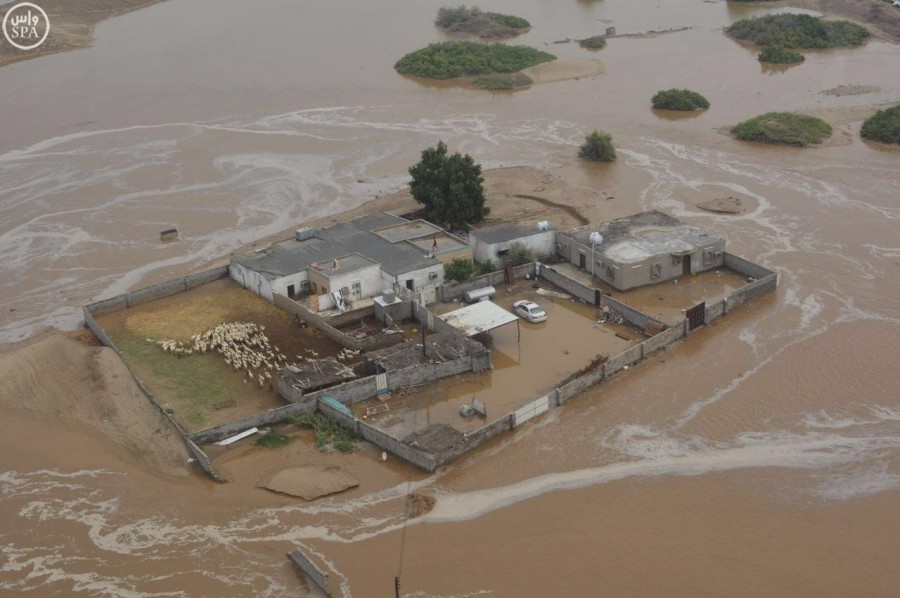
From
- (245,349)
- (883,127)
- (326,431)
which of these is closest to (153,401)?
(245,349)

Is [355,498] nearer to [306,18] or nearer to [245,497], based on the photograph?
[245,497]

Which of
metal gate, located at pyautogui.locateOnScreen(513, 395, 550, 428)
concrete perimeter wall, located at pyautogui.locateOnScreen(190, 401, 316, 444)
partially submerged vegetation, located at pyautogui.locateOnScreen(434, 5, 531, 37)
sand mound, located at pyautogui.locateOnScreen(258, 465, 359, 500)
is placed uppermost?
partially submerged vegetation, located at pyautogui.locateOnScreen(434, 5, 531, 37)

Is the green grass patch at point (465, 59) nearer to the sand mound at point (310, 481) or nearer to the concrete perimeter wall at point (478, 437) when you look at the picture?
the concrete perimeter wall at point (478, 437)

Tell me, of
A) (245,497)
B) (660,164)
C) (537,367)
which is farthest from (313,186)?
(245,497)

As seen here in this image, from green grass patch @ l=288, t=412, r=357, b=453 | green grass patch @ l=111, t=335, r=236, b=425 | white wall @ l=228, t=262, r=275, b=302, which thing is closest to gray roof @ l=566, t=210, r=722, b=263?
white wall @ l=228, t=262, r=275, b=302

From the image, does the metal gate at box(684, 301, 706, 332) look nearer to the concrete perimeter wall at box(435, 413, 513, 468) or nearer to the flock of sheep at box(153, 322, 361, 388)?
the concrete perimeter wall at box(435, 413, 513, 468)

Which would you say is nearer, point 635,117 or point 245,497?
point 245,497
